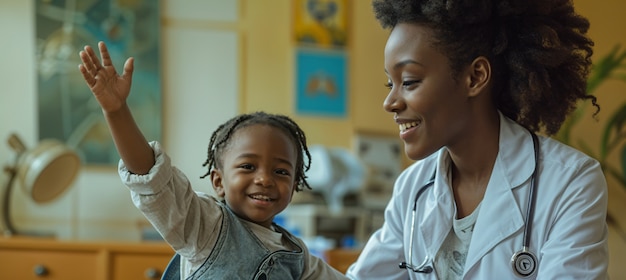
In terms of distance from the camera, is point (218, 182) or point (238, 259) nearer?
point (238, 259)

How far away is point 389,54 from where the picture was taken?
1.84m

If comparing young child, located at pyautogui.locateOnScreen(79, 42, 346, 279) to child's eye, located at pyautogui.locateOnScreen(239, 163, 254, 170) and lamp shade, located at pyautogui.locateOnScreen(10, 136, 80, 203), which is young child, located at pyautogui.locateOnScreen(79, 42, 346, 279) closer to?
child's eye, located at pyautogui.locateOnScreen(239, 163, 254, 170)

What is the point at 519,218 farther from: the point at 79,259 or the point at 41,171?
the point at 41,171

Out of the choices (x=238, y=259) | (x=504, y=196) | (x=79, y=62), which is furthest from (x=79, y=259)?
(x=504, y=196)

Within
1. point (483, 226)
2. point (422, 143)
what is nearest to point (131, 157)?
point (422, 143)

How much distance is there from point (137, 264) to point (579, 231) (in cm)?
242

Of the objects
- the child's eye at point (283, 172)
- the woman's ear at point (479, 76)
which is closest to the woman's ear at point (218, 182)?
the child's eye at point (283, 172)

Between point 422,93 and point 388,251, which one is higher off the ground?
point 422,93

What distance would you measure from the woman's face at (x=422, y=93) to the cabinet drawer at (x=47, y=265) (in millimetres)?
2265

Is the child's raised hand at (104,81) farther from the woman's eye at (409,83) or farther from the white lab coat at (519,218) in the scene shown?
the white lab coat at (519,218)

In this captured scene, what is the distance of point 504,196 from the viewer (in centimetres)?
181

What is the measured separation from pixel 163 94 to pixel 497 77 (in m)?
2.63

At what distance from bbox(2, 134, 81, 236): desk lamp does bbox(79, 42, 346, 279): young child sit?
2.17m

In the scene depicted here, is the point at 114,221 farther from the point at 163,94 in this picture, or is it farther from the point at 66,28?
the point at 66,28
